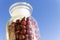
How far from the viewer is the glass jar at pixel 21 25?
82cm

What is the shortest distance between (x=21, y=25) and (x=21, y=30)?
3cm

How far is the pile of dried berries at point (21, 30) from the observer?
31.9 inches

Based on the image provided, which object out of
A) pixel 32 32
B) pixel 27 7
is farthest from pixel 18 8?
pixel 32 32

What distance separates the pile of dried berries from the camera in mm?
811

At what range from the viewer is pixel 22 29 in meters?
0.82

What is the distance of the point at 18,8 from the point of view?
3.03 feet

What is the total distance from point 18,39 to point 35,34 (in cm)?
10

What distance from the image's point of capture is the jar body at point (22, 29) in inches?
32.1

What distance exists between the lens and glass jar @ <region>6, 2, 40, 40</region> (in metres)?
0.82

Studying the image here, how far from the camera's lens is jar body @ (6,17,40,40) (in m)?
0.81

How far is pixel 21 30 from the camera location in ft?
2.70

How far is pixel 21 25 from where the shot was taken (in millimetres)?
829

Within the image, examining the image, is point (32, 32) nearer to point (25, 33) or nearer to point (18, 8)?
point (25, 33)

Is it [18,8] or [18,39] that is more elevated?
[18,8]
